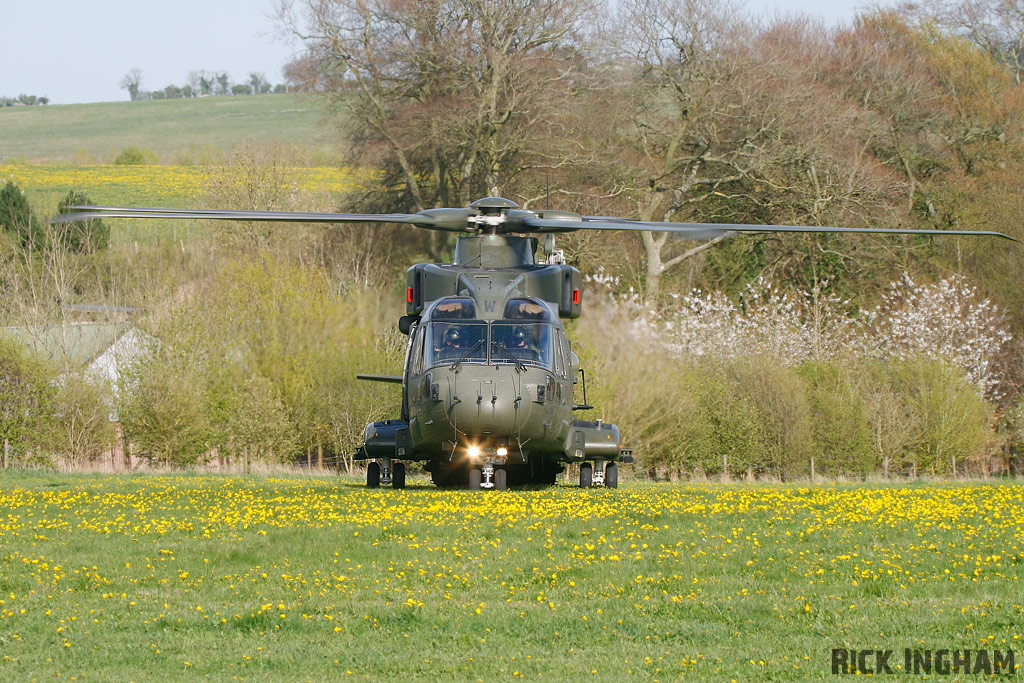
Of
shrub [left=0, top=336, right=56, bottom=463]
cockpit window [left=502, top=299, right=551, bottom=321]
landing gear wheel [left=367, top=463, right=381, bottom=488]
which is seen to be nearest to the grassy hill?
shrub [left=0, top=336, right=56, bottom=463]

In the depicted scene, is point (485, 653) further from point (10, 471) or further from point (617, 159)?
point (617, 159)

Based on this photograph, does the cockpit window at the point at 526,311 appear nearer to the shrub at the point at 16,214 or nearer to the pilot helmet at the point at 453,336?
the pilot helmet at the point at 453,336

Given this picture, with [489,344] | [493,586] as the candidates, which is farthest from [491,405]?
[493,586]

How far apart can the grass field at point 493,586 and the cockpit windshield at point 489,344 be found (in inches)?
123

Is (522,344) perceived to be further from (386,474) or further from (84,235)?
(84,235)

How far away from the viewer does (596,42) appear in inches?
1957

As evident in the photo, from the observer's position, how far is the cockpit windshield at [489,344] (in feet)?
65.6

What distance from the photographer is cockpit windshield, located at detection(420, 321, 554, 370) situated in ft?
65.6

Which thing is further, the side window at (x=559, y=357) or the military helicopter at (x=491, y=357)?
the side window at (x=559, y=357)

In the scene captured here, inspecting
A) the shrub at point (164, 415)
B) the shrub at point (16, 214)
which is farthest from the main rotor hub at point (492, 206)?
the shrub at point (16, 214)

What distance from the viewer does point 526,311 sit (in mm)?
20719

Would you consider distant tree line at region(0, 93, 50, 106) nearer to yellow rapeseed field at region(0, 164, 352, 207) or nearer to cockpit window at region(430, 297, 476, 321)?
yellow rapeseed field at region(0, 164, 352, 207)

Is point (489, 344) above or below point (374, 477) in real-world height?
above

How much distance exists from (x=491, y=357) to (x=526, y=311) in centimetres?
125
